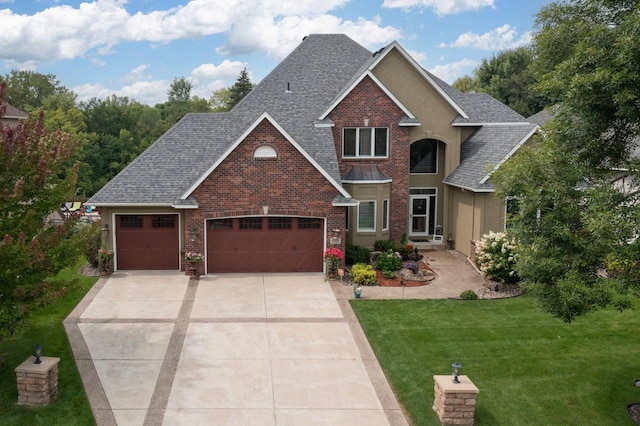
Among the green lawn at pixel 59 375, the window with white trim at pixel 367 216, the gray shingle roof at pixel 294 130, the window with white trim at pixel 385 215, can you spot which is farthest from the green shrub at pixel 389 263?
the green lawn at pixel 59 375

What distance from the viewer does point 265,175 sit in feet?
68.9

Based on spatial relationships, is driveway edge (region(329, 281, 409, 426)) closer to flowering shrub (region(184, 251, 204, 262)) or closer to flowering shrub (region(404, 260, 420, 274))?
flowering shrub (region(404, 260, 420, 274))

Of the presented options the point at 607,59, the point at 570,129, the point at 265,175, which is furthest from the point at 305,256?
the point at 607,59

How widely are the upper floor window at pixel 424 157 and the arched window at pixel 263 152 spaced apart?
894cm

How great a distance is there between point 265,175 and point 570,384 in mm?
12466

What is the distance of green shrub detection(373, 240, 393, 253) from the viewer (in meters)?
24.3

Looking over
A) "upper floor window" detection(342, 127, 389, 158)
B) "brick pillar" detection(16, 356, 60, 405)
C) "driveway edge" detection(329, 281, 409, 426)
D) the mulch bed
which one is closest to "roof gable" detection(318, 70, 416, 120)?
"upper floor window" detection(342, 127, 389, 158)

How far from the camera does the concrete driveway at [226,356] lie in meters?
11.4

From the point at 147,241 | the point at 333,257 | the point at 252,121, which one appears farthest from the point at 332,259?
the point at 147,241

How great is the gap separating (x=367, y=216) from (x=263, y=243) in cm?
540

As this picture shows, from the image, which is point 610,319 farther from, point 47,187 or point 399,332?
point 47,187

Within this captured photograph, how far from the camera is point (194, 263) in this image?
2089 centimetres

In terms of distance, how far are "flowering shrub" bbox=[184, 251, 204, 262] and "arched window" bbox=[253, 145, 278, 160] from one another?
4.19m

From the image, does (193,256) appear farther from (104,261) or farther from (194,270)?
(104,261)
